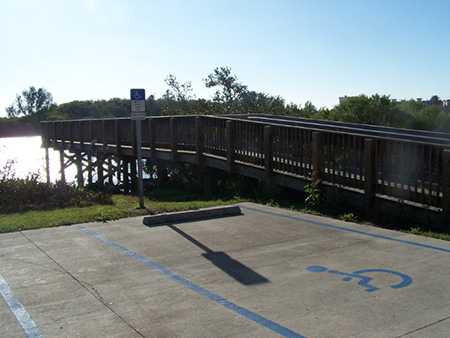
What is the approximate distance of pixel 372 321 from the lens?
438 centimetres

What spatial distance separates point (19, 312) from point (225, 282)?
2.28 m

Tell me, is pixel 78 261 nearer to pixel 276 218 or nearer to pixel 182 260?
pixel 182 260

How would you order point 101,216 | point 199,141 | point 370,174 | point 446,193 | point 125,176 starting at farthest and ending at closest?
1. point 125,176
2. point 199,141
3. point 101,216
4. point 370,174
5. point 446,193

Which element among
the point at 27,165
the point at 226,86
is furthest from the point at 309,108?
the point at 27,165

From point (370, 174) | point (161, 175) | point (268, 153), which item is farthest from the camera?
point (161, 175)

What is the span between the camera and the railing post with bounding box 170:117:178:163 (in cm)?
1630

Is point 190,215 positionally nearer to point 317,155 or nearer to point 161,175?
point 317,155

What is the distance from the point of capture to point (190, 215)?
9.34 meters

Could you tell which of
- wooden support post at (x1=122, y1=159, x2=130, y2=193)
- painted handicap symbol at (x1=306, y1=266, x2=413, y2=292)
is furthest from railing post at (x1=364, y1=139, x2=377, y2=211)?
wooden support post at (x1=122, y1=159, x2=130, y2=193)

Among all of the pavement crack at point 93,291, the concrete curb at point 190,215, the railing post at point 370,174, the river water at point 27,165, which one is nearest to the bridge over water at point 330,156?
the railing post at point 370,174

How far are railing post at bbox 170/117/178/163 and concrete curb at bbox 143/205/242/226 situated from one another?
6.87 meters

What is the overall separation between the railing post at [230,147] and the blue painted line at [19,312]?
8247 millimetres

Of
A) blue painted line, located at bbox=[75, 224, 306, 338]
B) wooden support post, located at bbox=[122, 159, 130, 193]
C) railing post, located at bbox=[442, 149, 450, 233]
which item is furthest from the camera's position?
wooden support post, located at bbox=[122, 159, 130, 193]

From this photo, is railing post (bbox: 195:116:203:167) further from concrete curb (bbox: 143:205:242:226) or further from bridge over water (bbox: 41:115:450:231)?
concrete curb (bbox: 143:205:242:226)
